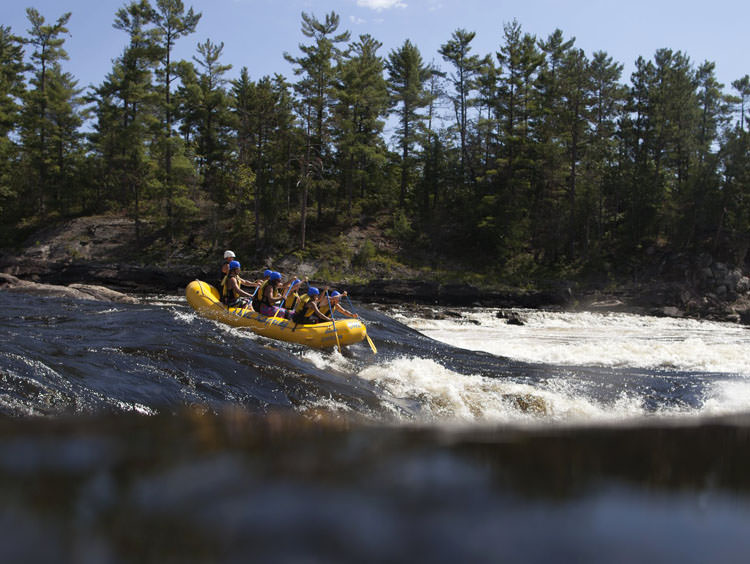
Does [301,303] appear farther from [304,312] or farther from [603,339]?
[603,339]

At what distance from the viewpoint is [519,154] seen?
1346 inches

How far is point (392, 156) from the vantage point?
39.5 metres

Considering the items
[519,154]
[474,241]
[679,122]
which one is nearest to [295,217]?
[474,241]

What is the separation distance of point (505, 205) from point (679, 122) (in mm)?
12568

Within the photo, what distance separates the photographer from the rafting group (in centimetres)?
1086

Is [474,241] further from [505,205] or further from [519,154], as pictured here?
[519,154]

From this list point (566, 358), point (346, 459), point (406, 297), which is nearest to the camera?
point (346, 459)

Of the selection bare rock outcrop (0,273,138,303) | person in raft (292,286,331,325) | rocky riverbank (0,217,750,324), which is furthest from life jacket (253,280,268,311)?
rocky riverbank (0,217,750,324)

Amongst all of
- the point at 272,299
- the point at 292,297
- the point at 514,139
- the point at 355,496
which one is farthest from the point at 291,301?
the point at 514,139

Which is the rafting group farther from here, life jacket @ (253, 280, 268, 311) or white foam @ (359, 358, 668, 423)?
white foam @ (359, 358, 668, 423)

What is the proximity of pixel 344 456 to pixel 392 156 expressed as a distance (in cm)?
3661

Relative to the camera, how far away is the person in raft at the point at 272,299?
1098 centimetres

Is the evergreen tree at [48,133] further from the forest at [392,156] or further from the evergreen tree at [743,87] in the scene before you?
the evergreen tree at [743,87]

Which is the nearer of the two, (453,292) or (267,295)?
(267,295)
